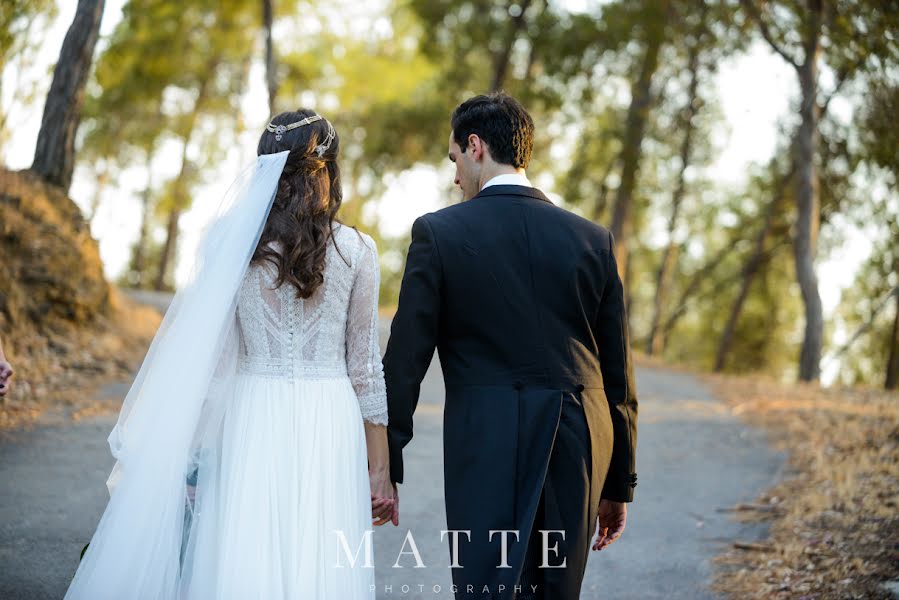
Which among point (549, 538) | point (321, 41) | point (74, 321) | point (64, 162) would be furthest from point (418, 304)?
point (321, 41)

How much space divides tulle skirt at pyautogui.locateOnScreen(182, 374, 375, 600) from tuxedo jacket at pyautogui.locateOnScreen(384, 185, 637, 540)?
0.27 m

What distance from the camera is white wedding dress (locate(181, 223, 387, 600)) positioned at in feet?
10.5

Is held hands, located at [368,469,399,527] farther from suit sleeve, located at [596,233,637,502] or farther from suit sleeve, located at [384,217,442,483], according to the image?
suit sleeve, located at [596,233,637,502]

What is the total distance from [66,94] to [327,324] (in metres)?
7.66

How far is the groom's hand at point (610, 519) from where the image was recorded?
3.46m

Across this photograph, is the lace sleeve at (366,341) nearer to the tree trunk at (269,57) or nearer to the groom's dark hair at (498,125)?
the groom's dark hair at (498,125)

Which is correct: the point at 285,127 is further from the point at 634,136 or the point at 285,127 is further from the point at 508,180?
the point at 634,136

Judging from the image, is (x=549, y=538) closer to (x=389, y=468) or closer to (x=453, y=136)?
(x=389, y=468)

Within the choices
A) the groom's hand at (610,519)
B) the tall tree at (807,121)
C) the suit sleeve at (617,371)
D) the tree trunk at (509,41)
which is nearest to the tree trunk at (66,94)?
the suit sleeve at (617,371)

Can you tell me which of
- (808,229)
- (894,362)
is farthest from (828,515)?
(894,362)

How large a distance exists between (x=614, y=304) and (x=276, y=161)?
53.5 inches

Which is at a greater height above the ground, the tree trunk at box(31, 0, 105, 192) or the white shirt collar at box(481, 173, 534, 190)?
the tree trunk at box(31, 0, 105, 192)

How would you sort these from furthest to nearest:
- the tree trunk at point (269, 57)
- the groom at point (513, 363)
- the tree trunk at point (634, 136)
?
1. the tree trunk at point (634, 136)
2. the tree trunk at point (269, 57)
3. the groom at point (513, 363)

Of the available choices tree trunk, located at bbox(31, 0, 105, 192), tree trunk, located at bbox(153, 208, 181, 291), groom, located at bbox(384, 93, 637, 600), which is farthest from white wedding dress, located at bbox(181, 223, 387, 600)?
tree trunk, located at bbox(153, 208, 181, 291)
